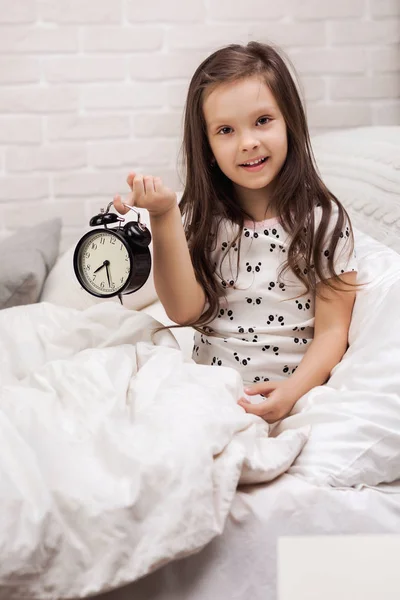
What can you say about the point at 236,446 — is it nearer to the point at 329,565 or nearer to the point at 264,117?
→ the point at 329,565

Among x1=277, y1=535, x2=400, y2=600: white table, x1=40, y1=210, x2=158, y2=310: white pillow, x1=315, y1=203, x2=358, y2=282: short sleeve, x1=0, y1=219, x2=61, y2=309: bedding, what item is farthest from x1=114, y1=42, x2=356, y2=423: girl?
x1=277, y1=535, x2=400, y2=600: white table

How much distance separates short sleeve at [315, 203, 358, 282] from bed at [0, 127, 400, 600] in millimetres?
32

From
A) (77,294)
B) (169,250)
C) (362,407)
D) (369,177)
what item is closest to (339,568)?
(362,407)

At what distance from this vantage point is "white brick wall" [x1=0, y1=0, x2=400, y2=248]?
2.57 meters

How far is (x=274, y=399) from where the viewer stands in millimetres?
1261

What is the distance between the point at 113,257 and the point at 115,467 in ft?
1.43

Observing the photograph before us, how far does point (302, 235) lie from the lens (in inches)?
55.2

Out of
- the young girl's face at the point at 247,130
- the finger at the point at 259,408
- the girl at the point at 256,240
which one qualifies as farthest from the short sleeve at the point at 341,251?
the finger at the point at 259,408

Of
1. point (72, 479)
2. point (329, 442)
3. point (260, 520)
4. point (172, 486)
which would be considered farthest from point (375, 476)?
point (72, 479)

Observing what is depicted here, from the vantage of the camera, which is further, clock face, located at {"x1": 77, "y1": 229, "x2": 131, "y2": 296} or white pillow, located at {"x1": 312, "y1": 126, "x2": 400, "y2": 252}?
white pillow, located at {"x1": 312, "y1": 126, "x2": 400, "y2": 252}

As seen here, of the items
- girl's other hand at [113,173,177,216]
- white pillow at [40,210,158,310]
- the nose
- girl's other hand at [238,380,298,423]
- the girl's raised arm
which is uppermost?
the nose

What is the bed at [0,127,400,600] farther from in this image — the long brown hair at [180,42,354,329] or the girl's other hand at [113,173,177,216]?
the girl's other hand at [113,173,177,216]

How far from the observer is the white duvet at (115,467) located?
2.84ft

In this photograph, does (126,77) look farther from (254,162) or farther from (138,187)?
(138,187)
